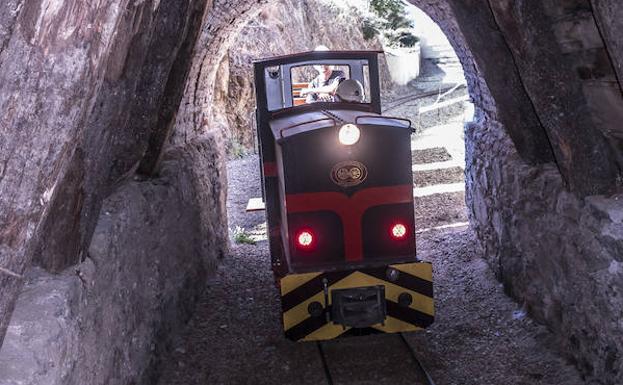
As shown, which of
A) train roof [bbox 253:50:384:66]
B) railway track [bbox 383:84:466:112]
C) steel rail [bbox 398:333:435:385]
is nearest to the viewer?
steel rail [bbox 398:333:435:385]

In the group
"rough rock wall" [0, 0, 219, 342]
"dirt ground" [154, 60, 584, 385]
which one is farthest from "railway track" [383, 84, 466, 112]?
"rough rock wall" [0, 0, 219, 342]

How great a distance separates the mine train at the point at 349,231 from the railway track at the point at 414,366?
218 mm

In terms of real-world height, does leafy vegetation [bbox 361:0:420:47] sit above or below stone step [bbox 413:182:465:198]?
above

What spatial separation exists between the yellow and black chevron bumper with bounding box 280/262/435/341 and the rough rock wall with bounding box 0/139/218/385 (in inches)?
42.1

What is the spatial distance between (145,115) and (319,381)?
245 cm

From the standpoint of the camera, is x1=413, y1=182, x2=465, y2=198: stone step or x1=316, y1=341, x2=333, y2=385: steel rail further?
x1=413, y1=182, x2=465, y2=198: stone step

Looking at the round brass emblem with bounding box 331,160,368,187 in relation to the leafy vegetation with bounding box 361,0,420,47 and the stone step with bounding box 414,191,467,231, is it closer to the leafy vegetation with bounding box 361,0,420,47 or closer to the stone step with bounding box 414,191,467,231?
the stone step with bounding box 414,191,467,231

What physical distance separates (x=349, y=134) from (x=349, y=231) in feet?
2.64

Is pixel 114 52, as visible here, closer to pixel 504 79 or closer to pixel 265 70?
pixel 504 79

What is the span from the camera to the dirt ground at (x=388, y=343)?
5.23m

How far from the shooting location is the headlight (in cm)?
527

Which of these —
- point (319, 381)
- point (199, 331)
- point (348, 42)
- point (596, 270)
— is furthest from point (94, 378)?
point (348, 42)

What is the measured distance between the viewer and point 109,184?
14.6ft

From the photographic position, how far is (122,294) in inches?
170
